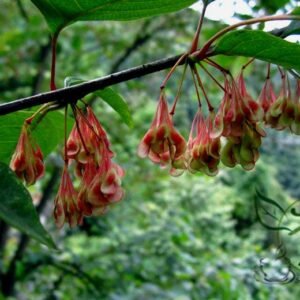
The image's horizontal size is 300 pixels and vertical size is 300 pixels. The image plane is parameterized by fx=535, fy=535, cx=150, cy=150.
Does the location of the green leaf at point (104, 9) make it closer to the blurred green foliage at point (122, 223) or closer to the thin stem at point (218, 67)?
the thin stem at point (218, 67)

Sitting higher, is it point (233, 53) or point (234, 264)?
point (233, 53)

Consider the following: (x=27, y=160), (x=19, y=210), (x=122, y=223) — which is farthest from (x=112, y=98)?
(x=122, y=223)

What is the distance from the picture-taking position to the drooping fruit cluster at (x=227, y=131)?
554 millimetres

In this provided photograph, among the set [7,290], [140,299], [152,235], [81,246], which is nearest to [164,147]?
[140,299]

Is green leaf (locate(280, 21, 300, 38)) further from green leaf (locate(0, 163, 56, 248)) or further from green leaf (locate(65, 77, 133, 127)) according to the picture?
green leaf (locate(0, 163, 56, 248))

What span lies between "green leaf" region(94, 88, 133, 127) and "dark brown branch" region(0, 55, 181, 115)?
0.21ft

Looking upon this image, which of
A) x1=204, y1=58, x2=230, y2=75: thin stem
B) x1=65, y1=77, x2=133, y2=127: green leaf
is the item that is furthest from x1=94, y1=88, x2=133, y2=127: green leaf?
x1=204, y1=58, x2=230, y2=75: thin stem

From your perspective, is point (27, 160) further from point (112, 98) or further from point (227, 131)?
point (227, 131)

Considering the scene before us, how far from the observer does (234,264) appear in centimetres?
195

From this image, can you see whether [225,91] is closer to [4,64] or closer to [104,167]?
[104,167]

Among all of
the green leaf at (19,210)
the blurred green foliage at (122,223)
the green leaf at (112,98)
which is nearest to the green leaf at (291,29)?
the green leaf at (112,98)

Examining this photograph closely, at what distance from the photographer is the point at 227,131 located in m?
0.56

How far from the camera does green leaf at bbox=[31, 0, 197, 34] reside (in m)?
0.51

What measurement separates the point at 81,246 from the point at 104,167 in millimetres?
2715
